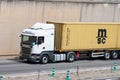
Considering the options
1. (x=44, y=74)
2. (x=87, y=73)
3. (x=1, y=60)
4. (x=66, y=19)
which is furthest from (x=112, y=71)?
(x=66, y=19)

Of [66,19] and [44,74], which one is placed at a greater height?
[66,19]

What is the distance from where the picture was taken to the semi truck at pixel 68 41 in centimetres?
4244

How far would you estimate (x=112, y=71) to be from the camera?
37.3 metres

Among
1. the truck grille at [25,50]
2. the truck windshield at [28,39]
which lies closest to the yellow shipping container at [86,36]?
the truck windshield at [28,39]

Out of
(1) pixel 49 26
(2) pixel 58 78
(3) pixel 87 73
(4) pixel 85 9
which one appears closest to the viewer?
(2) pixel 58 78

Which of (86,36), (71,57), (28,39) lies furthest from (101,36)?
(28,39)

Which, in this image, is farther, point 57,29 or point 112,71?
point 57,29

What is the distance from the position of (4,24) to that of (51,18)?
19.3 ft

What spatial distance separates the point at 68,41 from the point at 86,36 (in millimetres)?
2161

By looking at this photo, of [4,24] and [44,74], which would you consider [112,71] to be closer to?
[44,74]

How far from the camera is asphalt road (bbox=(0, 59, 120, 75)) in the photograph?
37812 mm

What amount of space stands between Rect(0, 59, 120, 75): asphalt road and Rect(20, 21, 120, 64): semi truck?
67 centimetres

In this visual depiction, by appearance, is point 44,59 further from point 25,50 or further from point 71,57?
point 71,57

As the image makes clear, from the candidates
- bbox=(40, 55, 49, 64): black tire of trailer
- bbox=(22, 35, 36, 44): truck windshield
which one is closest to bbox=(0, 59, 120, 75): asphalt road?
bbox=(40, 55, 49, 64): black tire of trailer
